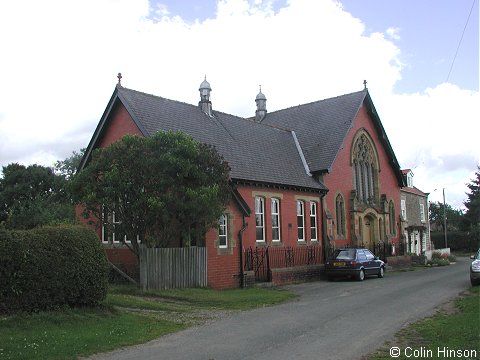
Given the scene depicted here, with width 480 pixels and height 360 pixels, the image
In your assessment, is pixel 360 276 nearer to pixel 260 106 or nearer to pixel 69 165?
pixel 260 106

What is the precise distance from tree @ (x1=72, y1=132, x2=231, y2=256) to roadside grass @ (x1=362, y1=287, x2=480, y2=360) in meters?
8.17

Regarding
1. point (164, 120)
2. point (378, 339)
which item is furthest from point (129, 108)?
point (378, 339)

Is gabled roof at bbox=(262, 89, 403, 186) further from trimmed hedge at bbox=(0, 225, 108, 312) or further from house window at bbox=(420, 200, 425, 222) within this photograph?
trimmed hedge at bbox=(0, 225, 108, 312)

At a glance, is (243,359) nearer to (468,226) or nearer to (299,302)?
(299,302)

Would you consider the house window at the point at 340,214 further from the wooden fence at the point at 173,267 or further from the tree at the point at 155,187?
the tree at the point at 155,187

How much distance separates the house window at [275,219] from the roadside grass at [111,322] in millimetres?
8836

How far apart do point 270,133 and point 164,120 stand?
30.0 feet

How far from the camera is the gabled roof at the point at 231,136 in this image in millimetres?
23547

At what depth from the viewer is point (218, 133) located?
87.1 ft

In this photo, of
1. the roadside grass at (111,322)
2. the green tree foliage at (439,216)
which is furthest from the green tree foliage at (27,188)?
the green tree foliage at (439,216)

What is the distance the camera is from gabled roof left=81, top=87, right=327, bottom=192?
2355 centimetres

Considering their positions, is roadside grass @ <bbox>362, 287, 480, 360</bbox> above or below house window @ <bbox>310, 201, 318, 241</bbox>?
below

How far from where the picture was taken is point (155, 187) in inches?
696

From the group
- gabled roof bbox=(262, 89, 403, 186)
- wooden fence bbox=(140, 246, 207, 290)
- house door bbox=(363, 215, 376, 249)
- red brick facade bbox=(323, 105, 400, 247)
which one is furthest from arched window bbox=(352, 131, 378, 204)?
wooden fence bbox=(140, 246, 207, 290)
